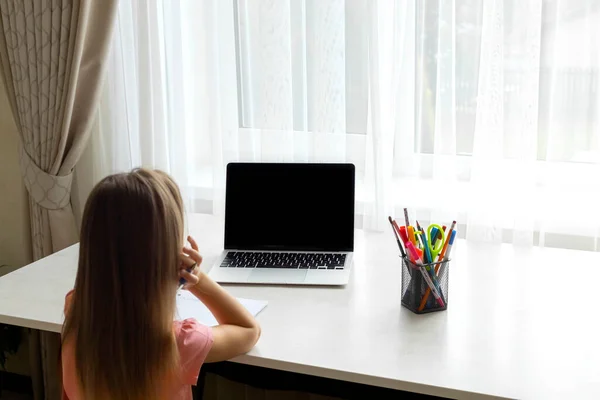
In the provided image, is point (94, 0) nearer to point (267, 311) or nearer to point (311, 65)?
point (311, 65)

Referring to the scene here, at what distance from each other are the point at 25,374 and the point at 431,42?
69.6 inches

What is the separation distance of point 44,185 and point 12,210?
353 millimetres

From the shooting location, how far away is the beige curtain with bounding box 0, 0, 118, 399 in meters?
2.13

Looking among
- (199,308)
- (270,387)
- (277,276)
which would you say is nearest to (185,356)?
(199,308)

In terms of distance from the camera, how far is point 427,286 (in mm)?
1473

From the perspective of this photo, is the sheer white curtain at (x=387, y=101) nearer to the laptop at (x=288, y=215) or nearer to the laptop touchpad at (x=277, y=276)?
the laptop at (x=288, y=215)

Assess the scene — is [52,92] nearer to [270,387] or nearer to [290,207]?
[290,207]

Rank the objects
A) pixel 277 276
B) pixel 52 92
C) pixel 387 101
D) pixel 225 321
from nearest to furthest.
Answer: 1. pixel 225 321
2. pixel 277 276
3. pixel 387 101
4. pixel 52 92

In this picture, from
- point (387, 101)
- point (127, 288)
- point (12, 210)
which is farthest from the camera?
point (12, 210)

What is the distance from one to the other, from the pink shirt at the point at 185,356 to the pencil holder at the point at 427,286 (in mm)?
420

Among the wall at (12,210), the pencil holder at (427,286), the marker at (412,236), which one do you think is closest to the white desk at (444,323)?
the pencil holder at (427,286)

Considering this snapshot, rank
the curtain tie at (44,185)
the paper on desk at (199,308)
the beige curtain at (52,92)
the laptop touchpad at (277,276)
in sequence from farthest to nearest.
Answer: the curtain tie at (44,185) → the beige curtain at (52,92) → the laptop touchpad at (277,276) → the paper on desk at (199,308)

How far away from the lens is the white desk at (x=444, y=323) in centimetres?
125

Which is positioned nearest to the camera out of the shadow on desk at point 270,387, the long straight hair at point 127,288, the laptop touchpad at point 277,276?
the long straight hair at point 127,288
